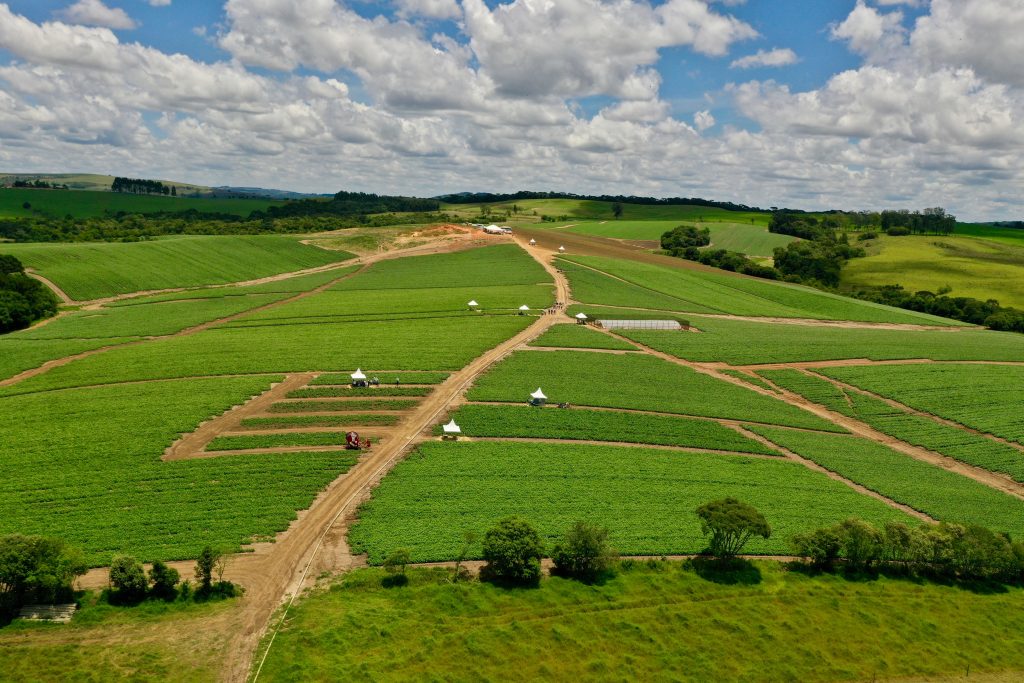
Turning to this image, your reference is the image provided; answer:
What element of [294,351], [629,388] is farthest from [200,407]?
[629,388]

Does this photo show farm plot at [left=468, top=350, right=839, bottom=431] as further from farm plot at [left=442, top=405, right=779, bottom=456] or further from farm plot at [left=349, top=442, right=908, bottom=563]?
farm plot at [left=349, top=442, right=908, bottom=563]

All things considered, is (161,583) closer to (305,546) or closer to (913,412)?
(305,546)

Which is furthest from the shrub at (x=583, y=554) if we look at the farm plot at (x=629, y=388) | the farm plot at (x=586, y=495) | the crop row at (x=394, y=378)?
the crop row at (x=394, y=378)

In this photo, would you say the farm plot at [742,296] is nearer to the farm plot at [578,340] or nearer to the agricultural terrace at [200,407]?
the farm plot at [578,340]

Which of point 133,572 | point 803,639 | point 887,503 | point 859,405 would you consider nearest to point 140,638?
point 133,572

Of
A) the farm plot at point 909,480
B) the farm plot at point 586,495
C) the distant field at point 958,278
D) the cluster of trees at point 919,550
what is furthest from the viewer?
the distant field at point 958,278

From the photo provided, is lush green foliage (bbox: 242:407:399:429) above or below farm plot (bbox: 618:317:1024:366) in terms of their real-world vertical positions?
below

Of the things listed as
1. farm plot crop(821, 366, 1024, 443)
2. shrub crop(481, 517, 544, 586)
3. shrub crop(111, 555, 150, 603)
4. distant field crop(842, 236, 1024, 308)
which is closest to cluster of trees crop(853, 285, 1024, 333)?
distant field crop(842, 236, 1024, 308)

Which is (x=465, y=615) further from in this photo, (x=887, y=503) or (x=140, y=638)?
(x=887, y=503)
